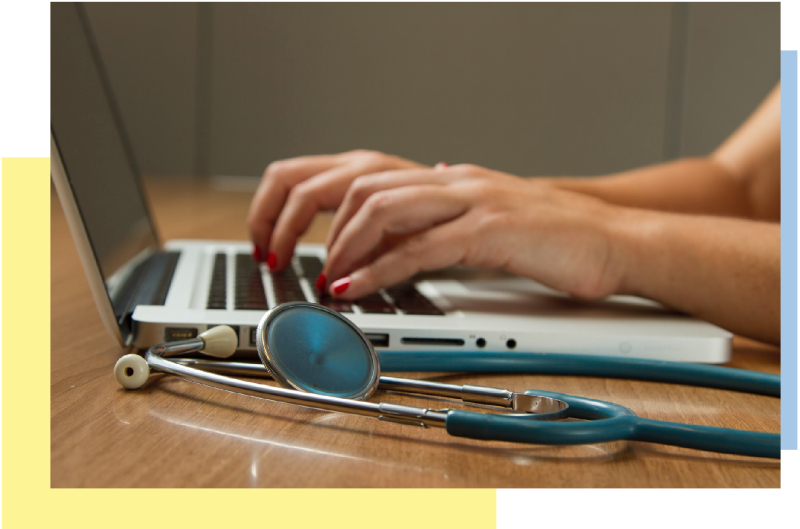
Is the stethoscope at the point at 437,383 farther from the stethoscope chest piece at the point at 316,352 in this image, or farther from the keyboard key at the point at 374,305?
the keyboard key at the point at 374,305

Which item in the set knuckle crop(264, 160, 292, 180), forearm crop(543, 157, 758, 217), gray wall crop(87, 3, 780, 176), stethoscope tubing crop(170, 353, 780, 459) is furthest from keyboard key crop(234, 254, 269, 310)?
gray wall crop(87, 3, 780, 176)

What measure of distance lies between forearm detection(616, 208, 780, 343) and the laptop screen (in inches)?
16.5

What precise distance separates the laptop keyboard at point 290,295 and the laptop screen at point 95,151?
3.3 inches

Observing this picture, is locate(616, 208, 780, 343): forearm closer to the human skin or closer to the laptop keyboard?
the human skin

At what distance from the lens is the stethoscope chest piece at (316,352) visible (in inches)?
13.9

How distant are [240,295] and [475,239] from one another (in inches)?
7.8

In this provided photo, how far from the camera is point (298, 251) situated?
0.97 metres

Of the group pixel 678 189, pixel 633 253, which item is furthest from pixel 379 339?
pixel 678 189

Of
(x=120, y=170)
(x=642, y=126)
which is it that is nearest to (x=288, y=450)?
(x=120, y=170)

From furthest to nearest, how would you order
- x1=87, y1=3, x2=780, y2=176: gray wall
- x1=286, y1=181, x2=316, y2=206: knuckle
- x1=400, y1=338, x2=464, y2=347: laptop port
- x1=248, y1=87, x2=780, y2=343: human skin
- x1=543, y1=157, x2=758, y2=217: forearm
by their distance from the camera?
x1=87, y1=3, x2=780, y2=176: gray wall → x1=543, y1=157, x2=758, y2=217: forearm → x1=286, y1=181, x2=316, y2=206: knuckle → x1=248, y1=87, x2=780, y2=343: human skin → x1=400, y1=338, x2=464, y2=347: laptop port

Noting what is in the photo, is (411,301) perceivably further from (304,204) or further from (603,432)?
(603,432)

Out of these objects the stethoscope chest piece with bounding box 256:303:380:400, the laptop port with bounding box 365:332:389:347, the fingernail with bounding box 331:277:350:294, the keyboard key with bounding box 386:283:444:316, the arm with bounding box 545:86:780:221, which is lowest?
the keyboard key with bounding box 386:283:444:316

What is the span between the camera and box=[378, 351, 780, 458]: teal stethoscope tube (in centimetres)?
29

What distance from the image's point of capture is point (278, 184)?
80cm
